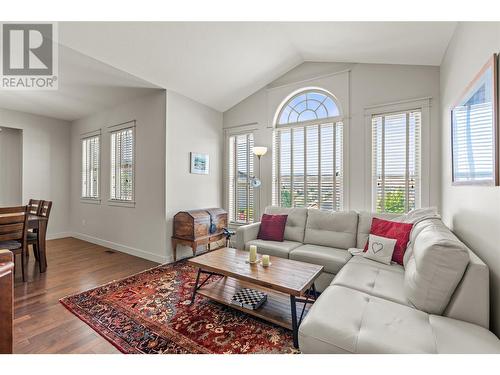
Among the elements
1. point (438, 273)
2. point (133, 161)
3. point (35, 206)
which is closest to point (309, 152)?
point (438, 273)

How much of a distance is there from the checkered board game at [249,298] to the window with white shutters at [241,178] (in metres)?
2.21

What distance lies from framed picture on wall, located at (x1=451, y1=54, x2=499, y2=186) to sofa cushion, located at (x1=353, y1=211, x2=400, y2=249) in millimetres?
847

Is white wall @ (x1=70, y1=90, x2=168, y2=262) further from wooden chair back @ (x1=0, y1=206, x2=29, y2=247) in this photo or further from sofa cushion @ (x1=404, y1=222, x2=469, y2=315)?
sofa cushion @ (x1=404, y1=222, x2=469, y2=315)

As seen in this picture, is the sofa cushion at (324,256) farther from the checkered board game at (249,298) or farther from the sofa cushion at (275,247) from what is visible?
the checkered board game at (249,298)

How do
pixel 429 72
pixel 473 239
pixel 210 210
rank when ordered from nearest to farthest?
pixel 473 239
pixel 429 72
pixel 210 210

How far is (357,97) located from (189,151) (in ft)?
9.45

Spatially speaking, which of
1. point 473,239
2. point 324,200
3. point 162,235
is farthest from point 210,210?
point 473,239

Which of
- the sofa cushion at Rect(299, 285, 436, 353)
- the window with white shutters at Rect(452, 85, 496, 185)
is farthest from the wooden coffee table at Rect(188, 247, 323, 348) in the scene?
the window with white shutters at Rect(452, 85, 496, 185)

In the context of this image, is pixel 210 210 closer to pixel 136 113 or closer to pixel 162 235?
pixel 162 235

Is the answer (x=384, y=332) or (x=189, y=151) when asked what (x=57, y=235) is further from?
(x=384, y=332)
